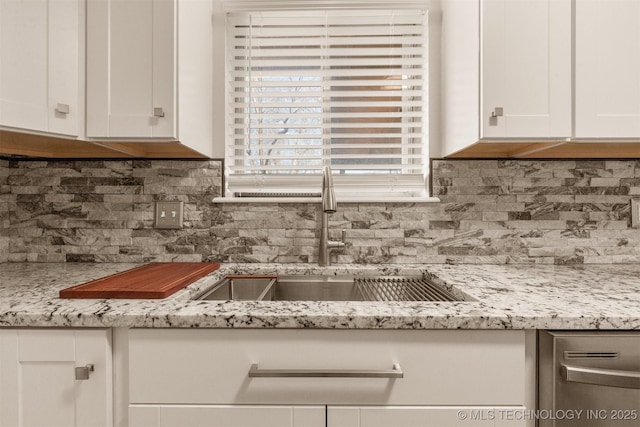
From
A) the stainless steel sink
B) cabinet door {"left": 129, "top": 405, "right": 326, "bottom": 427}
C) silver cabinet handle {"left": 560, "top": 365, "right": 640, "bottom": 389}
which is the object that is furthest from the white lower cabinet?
the stainless steel sink

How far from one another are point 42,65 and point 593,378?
1.72 meters

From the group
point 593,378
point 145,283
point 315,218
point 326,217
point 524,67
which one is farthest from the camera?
point 315,218

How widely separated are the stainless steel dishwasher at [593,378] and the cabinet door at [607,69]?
69 centimetres

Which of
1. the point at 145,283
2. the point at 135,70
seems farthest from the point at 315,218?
the point at 135,70

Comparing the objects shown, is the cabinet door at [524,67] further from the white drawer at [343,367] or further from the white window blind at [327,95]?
the white drawer at [343,367]

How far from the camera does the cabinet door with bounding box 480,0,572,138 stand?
1176 millimetres

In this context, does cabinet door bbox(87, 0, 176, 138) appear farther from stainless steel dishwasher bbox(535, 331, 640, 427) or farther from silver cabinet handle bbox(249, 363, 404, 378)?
stainless steel dishwasher bbox(535, 331, 640, 427)

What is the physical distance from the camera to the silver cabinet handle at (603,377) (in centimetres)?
83

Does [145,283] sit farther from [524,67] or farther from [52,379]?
[524,67]

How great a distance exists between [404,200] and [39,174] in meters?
1.55

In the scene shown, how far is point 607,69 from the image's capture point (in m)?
1.20

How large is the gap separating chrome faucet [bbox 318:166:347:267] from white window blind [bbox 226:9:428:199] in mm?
223

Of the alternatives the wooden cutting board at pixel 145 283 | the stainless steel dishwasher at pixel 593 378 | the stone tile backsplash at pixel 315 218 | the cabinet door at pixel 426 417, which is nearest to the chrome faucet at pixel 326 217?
the stone tile backsplash at pixel 315 218

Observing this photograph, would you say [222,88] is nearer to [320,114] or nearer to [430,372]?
[320,114]
